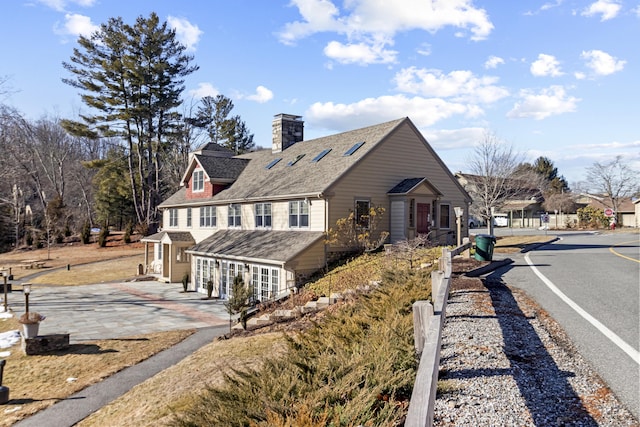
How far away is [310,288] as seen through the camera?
64.4 feet

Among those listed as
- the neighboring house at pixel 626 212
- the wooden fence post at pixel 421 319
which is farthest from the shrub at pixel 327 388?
the neighboring house at pixel 626 212

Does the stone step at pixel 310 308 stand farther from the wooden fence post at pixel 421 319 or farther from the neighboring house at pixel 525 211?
the neighboring house at pixel 525 211

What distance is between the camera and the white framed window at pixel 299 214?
76.6ft

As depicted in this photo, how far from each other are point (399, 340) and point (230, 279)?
20.1m

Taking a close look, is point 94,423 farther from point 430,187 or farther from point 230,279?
point 430,187

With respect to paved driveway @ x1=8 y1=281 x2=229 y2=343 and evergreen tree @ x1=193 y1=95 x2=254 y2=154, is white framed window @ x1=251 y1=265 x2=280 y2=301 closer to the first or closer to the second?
paved driveway @ x1=8 y1=281 x2=229 y2=343

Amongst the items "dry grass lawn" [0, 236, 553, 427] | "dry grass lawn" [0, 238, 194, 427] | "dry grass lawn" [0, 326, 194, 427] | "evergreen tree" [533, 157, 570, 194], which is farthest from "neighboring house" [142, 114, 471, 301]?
"evergreen tree" [533, 157, 570, 194]

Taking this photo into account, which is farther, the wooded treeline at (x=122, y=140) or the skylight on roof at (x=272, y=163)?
the wooded treeline at (x=122, y=140)

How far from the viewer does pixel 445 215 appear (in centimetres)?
2761

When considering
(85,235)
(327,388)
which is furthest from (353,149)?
(85,235)

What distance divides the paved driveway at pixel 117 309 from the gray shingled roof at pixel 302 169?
6.92 m

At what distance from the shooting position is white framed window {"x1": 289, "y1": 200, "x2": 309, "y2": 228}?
2334 centimetres

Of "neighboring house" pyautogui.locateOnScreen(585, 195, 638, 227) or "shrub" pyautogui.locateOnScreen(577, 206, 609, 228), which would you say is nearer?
"shrub" pyautogui.locateOnScreen(577, 206, 609, 228)

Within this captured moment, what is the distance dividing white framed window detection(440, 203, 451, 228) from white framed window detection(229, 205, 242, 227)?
12603mm
